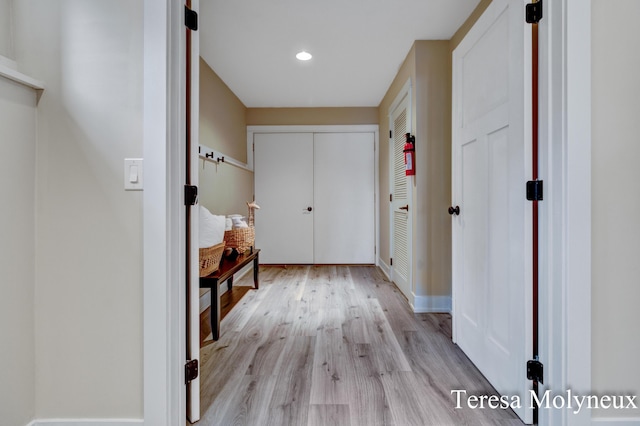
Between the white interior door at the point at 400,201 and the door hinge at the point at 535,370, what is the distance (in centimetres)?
162

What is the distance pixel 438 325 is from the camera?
2410 millimetres

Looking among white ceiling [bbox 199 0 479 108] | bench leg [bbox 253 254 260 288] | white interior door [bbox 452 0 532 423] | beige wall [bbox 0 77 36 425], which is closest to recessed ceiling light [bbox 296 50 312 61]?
white ceiling [bbox 199 0 479 108]

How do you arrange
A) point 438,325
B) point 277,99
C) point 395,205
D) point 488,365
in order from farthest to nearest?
point 277,99
point 395,205
point 438,325
point 488,365

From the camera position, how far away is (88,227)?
116 cm

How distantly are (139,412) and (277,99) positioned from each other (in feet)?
12.9

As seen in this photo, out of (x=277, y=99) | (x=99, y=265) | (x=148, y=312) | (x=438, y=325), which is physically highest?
(x=277, y=99)

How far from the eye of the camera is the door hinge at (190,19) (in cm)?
125

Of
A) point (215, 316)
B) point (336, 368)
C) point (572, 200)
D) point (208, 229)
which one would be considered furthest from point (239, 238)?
point (572, 200)

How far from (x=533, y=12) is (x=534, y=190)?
0.69 metres

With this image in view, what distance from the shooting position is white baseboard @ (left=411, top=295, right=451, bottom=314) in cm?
272

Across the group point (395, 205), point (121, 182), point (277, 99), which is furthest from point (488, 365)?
point (277, 99)
